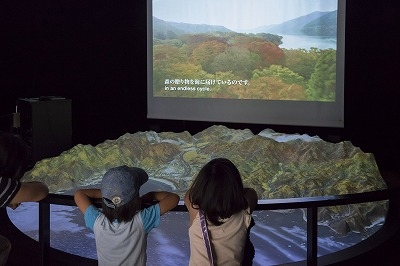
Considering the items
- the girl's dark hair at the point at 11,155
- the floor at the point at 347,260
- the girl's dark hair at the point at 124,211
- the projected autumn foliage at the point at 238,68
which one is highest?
the projected autumn foliage at the point at 238,68

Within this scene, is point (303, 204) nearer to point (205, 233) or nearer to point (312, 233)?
point (312, 233)

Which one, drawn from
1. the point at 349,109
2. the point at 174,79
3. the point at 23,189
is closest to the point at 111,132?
the point at 174,79

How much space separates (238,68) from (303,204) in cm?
617

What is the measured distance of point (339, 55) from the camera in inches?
320

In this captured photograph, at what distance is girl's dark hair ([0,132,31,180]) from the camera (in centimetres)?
234

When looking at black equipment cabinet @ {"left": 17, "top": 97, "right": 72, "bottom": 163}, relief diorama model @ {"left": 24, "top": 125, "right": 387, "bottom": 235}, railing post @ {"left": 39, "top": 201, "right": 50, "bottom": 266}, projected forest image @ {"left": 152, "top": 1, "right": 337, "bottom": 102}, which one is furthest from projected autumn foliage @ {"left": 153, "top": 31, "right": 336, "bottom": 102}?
railing post @ {"left": 39, "top": 201, "right": 50, "bottom": 266}

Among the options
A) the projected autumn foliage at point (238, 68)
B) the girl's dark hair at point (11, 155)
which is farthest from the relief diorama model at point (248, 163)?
the girl's dark hair at point (11, 155)

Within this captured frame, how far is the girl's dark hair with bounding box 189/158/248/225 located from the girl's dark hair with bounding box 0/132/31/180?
2.22 ft

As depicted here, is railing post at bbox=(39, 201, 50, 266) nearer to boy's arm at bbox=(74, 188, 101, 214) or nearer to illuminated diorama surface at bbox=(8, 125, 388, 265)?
boy's arm at bbox=(74, 188, 101, 214)

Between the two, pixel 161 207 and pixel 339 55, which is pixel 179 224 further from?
pixel 339 55

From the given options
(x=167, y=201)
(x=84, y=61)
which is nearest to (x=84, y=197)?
(x=167, y=201)

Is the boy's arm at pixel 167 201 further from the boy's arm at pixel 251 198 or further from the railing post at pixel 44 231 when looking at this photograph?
the railing post at pixel 44 231

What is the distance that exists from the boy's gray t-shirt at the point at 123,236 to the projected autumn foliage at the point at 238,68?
6.19 meters

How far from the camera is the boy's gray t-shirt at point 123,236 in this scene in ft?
7.97
